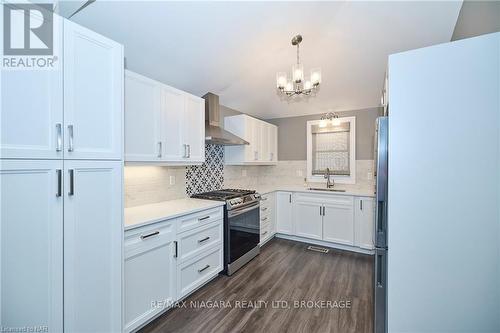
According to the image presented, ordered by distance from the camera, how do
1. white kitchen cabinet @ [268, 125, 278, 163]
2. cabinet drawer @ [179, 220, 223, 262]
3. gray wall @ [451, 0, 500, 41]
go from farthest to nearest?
white kitchen cabinet @ [268, 125, 278, 163]
cabinet drawer @ [179, 220, 223, 262]
gray wall @ [451, 0, 500, 41]

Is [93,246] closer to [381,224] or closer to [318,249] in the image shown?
[381,224]

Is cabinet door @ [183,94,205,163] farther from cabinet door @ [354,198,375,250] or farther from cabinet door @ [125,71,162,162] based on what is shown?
cabinet door @ [354,198,375,250]

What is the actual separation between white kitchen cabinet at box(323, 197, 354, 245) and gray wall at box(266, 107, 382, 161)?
107 centimetres

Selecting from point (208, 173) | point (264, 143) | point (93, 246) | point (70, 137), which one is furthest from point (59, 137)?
point (264, 143)

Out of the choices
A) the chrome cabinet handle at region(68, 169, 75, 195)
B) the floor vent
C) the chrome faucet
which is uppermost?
the chrome cabinet handle at region(68, 169, 75, 195)

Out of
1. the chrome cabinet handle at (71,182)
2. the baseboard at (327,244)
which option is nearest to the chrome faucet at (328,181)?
the baseboard at (327,244)

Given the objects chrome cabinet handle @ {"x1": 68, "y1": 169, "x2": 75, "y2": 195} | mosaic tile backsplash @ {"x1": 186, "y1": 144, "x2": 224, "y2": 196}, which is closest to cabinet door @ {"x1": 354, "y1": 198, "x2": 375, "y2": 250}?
mosaic tile backsplash @ {"x1": 186, "y1": 144, "x2": 224, "y2": 196}

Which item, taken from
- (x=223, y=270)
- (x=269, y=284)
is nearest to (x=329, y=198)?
(x=269, y=284)

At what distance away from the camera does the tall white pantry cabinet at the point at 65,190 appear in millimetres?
1093

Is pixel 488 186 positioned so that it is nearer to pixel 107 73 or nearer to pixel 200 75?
pixel 107 73

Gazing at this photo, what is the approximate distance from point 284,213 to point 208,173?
5.17 ft

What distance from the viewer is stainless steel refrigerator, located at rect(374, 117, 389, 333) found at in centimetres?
157

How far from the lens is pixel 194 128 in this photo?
2688mm

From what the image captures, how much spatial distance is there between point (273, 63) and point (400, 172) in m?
2.31
